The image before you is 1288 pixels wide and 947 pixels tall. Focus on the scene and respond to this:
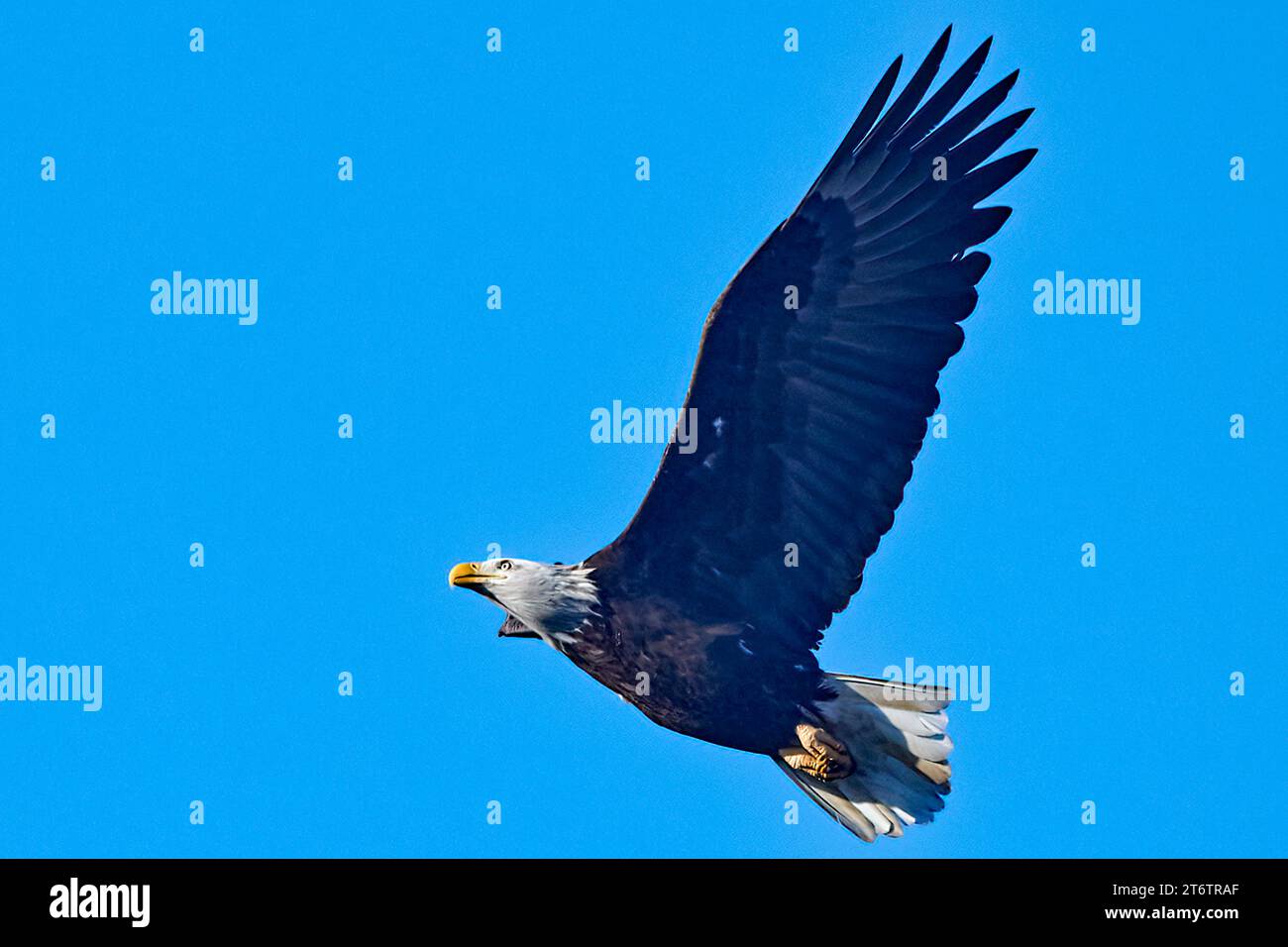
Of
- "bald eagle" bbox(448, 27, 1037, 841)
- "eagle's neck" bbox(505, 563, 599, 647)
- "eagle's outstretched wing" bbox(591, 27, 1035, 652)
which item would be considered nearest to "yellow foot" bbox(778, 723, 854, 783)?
"bald eagle" bbox(448, 27, 1037, 841)

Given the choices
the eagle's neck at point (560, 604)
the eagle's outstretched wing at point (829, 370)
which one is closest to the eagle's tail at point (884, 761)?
the eagle's outstretched wing at point (829, 370)

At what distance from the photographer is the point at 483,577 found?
492 inches

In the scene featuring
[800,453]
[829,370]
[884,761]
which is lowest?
[884,761]

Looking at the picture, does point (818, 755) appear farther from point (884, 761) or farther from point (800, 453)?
point (800, 453)

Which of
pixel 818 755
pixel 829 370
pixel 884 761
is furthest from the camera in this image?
pixel 884 761

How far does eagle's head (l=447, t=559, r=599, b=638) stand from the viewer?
12273mm

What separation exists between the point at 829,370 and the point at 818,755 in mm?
2235

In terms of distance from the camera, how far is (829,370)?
1222cm

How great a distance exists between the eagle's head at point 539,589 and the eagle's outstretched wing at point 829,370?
291mm

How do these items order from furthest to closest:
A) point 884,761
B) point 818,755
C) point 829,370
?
point 884,761 < point 818,755 < point 829,370

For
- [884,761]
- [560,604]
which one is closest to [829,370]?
[560,604]

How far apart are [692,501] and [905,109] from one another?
2545mm

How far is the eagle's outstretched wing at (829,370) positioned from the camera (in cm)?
1205

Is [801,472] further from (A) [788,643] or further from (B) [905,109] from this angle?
(B) [905,109]
